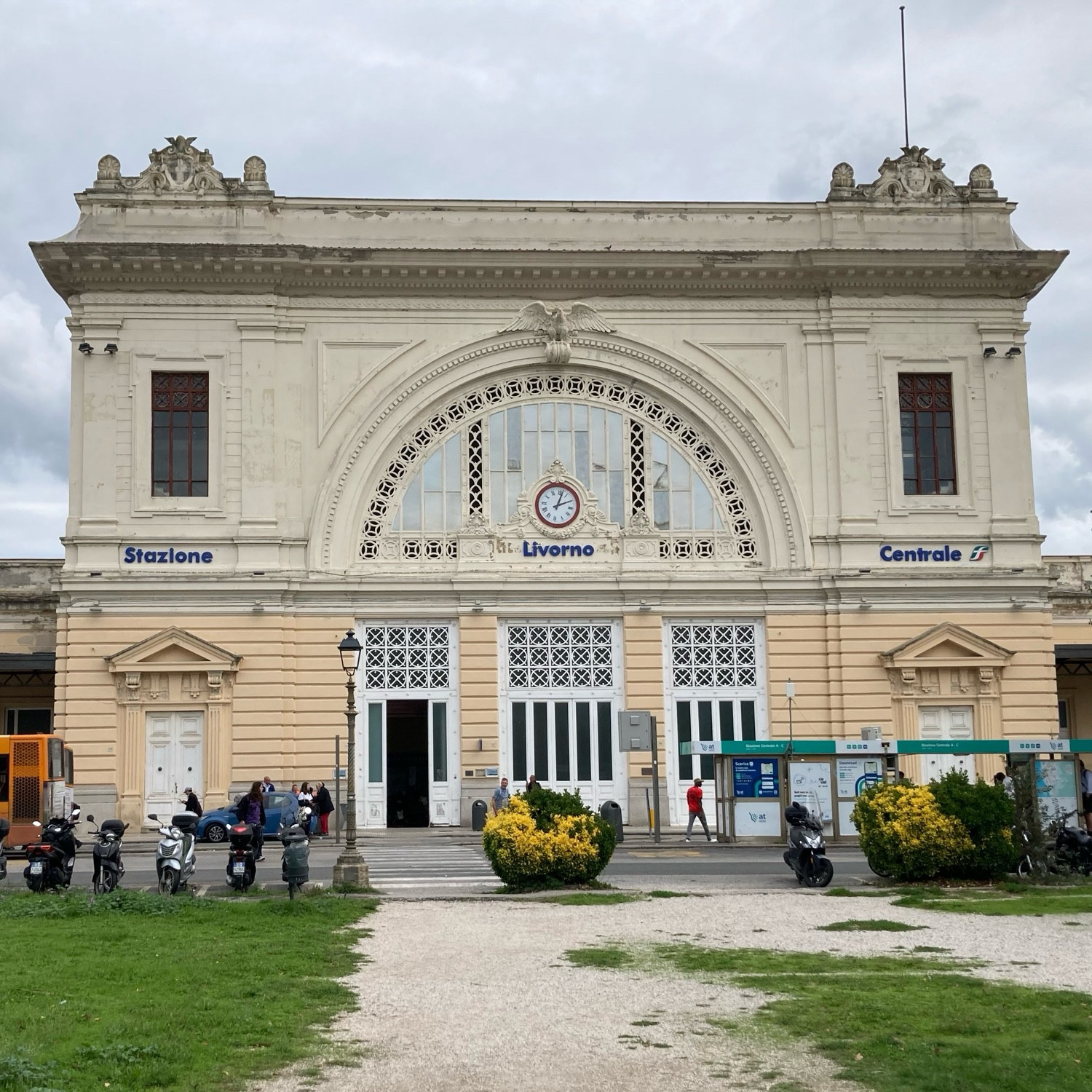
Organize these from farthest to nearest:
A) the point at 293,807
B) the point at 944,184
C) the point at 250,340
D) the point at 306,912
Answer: the point at 944,184
the point at 250,340
the point at 293,807
the point at 306,912

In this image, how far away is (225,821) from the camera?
32188 millimetres

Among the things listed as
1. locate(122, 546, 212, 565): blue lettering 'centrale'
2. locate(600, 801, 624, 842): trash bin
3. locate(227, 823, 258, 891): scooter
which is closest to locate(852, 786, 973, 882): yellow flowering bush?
locate(227, 823, 258, 891): scooter

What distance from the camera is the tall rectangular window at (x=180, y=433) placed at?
117 feet

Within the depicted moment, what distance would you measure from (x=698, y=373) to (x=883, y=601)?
769cm

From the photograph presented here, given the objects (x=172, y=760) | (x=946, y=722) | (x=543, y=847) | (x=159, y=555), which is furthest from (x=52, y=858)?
(x=946, y=722)

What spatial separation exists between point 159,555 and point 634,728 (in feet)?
41.3

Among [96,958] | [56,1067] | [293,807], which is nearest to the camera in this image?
[56,1067]

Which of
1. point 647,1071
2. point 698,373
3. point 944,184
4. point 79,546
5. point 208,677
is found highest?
point 944,184

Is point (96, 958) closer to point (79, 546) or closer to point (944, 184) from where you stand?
point (79, 546)

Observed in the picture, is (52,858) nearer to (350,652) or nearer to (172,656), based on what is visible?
(350,652)

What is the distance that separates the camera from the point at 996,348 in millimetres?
37562

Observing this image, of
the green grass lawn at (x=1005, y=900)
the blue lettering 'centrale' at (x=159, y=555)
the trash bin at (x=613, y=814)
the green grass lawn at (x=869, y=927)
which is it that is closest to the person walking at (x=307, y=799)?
the blue lettering 'centrale' at (x=159, y=555)

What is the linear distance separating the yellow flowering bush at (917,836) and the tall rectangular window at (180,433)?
2064cm

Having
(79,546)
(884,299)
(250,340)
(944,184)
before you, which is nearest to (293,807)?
(79,546)
